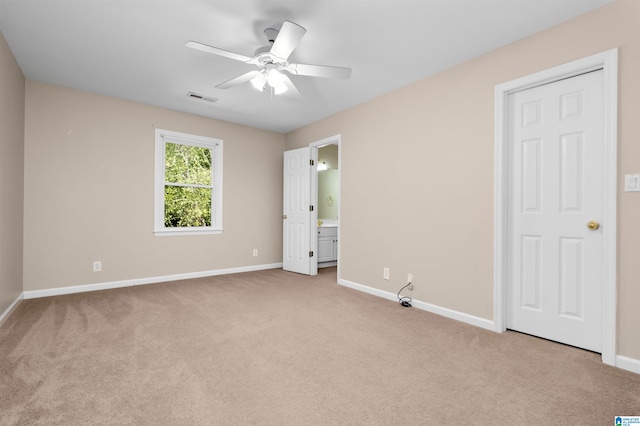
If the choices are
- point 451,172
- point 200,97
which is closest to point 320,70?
point 451,172

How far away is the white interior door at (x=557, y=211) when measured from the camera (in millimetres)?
2275

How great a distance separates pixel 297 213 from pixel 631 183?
160 inches

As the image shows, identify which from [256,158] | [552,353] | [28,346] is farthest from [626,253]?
[256,158]

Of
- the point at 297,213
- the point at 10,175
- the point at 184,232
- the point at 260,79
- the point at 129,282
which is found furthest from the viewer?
the point at 297,213

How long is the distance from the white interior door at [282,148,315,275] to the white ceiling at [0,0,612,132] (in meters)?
1.62

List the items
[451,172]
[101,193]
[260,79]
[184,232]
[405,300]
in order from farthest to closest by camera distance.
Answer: [184,232] < [101,193] < [405,300] < [451,172] < [260,79]

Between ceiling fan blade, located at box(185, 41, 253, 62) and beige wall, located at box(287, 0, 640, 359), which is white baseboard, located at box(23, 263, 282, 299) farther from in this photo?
ceiling fan blade, located at box(185, 41, 253, 62)

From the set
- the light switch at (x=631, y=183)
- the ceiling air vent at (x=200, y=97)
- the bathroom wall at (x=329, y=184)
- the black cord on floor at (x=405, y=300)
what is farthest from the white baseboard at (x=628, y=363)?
the bathroom wall at (x=329, y=184)

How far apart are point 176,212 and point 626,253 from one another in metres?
5.04

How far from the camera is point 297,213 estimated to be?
527 cm

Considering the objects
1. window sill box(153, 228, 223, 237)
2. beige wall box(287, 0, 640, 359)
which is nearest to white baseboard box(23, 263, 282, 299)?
window sill box(153, 228, 223, 237)

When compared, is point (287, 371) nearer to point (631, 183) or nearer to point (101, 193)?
point (631, 183)

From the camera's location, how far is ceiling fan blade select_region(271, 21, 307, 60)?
6.59 feet

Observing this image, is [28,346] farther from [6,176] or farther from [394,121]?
[394,121]
